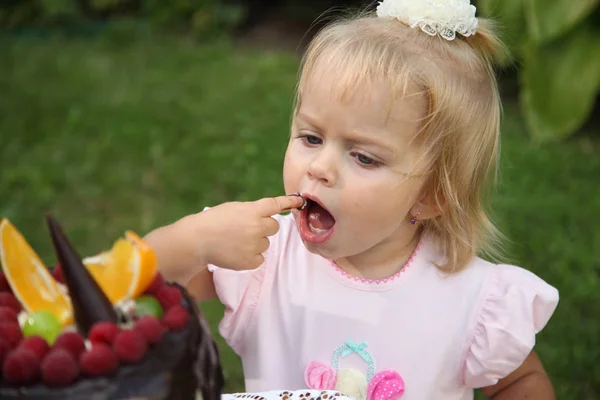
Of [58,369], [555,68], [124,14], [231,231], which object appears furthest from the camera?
[124,14]

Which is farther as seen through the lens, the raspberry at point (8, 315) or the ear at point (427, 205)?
the ear at point (427, 205)

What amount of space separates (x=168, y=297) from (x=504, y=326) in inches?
41.4

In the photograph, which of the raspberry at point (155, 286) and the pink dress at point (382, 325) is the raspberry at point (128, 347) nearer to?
the raspberry at point (155, 286)

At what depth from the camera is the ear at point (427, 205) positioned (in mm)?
2037

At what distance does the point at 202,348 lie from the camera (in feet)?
4.13

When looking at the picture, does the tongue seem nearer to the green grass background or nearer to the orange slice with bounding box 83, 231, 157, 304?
the orange slice with bounding box 83, 231, 157, 304

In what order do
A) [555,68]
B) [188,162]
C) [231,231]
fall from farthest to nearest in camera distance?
[555,68]
[188,162]
[231,231]

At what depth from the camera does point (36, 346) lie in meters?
1.11

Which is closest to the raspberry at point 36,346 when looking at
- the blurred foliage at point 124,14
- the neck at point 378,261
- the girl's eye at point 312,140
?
the girl's eye at point 312,140

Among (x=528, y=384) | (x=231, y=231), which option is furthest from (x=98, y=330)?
(x=528, y=384)

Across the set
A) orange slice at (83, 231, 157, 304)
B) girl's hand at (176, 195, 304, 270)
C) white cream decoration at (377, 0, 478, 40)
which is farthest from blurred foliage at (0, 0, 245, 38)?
orange slice at (83, 231, 157, 304)

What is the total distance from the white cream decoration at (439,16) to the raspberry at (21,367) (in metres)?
1.25

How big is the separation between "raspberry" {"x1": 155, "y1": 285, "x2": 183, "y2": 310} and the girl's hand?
1.45ft

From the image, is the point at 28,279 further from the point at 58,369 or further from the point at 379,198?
the point at 379,198
